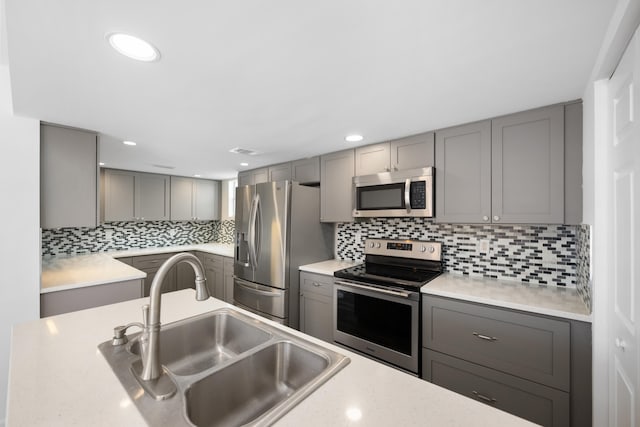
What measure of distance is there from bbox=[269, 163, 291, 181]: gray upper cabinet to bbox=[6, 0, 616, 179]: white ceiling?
1.23 m

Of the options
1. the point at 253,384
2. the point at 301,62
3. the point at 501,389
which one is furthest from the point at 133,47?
the point at 501,389

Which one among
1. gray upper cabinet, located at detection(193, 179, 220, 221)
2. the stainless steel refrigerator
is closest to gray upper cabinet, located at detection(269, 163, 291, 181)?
the stainless steel refrigerator

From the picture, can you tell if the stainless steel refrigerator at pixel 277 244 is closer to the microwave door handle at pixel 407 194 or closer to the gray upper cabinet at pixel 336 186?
the gray upper cabinet at pixel 336 186

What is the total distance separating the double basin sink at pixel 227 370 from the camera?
768mm

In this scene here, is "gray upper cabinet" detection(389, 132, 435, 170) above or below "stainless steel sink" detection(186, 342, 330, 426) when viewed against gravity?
above

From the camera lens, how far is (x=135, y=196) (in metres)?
4.20

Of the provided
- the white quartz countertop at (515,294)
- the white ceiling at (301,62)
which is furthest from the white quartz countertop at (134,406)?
the white ceiling at (301,62)

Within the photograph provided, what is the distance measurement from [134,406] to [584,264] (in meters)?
2.32

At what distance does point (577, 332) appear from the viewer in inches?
58.5

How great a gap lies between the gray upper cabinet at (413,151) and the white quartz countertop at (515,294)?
1016mm

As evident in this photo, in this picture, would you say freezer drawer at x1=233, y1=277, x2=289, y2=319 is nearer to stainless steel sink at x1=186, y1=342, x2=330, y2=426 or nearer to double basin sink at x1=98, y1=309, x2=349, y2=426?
double basin sink at x1=98, y1=309, x2=349, y2=426

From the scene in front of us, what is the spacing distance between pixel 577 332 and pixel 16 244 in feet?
12.1

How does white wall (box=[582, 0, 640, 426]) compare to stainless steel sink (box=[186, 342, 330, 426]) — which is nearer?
stainless steel sink (box=[186, 342, 330, 426])

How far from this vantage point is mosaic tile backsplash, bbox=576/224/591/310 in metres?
1.50
